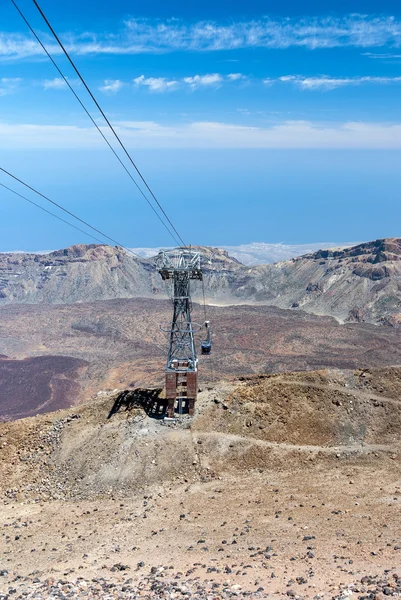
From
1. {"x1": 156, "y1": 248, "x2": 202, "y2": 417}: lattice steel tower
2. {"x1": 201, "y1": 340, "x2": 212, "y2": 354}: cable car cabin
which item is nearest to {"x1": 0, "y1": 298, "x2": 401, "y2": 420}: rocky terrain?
{"x1": 201, "y1": 340, "x2": 212, "y2": 354}: cable car cabin

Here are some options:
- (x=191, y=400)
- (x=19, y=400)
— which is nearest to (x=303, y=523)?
(x=191, y=400)

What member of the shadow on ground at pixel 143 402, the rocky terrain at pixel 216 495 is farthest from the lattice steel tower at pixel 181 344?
the rocky terrain at pixel 216 495

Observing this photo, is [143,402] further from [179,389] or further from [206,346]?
[206,346]

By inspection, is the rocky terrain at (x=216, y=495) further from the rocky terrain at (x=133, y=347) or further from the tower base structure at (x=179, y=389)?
the rocky terrain at (x=133, y=347)

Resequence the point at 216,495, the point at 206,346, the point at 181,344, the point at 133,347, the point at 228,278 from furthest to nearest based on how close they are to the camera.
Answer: the point at 228,278 < the point at 133,347 < the point at 206,346 < the point at 181,344 < the point at 216,495

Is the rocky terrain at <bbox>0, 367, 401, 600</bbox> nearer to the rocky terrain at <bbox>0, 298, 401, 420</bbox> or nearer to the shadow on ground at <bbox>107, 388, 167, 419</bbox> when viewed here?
the shadow on ground at <bbox>107, 388, 167, 419</bbox>

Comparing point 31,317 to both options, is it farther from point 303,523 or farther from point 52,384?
point 303,523

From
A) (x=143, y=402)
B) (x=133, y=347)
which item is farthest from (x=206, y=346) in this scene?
(x=133, y=347)
